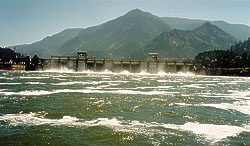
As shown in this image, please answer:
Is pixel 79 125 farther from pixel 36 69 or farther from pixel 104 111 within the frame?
pixel 36 69

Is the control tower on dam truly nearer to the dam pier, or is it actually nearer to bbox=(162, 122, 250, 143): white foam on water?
the dam pier

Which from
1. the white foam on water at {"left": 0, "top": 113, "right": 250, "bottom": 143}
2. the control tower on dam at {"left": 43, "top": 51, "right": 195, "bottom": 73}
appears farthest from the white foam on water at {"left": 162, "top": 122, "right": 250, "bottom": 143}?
the control tower on dam at {"left": 43, "top": 51, "right": 195, "bottom": 73}

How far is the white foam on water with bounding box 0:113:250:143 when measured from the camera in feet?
39.6

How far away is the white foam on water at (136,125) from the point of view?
12.1 metres

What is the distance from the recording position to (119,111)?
17844 millimetres

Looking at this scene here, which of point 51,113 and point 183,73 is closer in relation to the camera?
point 51,113

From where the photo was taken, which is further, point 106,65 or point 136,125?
point 106,65

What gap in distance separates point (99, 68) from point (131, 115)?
129 metres

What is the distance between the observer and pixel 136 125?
44.2 feet

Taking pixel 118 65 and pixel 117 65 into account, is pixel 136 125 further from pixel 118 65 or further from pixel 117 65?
pixel 118 65

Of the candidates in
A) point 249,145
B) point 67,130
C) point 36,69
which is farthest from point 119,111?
point 36,69

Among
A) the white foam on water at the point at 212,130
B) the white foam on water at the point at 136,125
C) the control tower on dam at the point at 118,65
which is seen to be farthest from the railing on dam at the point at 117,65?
the white foam on water at the point at 212,130

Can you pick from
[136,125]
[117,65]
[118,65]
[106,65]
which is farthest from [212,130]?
[106,65]

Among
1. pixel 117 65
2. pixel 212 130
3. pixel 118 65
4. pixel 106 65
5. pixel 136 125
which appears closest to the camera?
pixel 212 130
